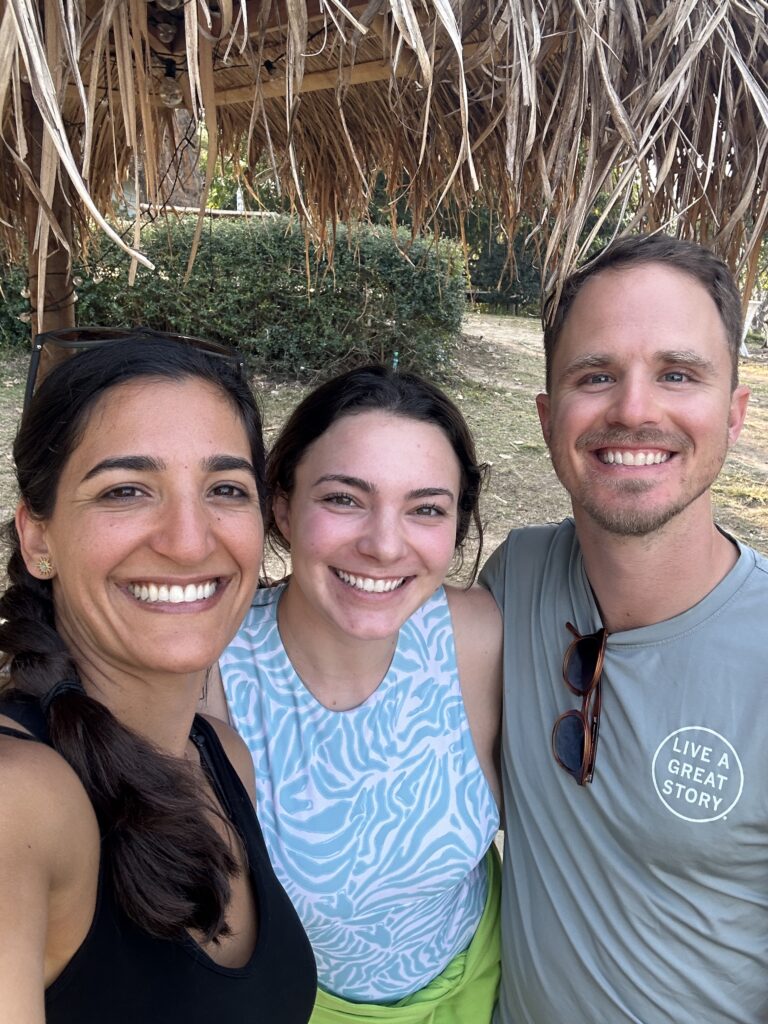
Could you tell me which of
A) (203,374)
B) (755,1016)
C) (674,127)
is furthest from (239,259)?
(755,1016)

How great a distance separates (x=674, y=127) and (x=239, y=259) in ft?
25.0

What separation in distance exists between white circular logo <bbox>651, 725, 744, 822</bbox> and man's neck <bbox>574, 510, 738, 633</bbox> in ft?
0.82

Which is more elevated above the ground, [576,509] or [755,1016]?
[576,509]

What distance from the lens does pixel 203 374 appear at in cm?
129

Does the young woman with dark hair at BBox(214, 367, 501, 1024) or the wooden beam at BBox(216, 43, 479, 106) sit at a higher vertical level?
the wooden beam at BBox(216, 43, 479, 106)

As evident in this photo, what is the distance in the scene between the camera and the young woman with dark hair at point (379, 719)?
156cm

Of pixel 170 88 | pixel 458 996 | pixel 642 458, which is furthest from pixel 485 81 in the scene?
pixel 458 996

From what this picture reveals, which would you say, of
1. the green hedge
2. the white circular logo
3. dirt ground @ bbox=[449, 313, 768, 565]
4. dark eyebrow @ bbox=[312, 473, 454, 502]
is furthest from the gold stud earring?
the green hedge

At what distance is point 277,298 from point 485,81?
7.28 metres

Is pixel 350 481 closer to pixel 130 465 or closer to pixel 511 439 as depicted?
pixel 130 465

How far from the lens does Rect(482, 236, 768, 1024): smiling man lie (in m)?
1.44

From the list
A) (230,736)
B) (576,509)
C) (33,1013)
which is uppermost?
(576,509)

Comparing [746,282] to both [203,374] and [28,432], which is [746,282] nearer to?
[203,374]

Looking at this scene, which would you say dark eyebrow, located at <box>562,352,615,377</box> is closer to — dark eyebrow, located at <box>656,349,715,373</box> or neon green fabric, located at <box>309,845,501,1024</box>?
dark eyebrow, located at <box>656,349,715,373</box>
